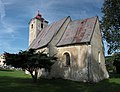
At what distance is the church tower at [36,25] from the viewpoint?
43938mm

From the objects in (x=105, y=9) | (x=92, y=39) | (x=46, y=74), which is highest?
(x=105, y=9)

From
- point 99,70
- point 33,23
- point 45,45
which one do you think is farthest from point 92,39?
point 33,23

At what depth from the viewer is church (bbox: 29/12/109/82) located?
29094 mm

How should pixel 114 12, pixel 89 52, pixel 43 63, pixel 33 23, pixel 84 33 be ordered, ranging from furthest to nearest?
pixel 33 23
pixel 114 12
pixel 84 33
pixel 89 52
pixel 43 63

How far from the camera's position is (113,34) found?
32719 mm

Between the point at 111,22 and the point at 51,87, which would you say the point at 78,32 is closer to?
the point at 111,22

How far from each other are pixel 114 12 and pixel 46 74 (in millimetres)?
14753

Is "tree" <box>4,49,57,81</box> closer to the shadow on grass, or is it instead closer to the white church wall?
the shadow on grass

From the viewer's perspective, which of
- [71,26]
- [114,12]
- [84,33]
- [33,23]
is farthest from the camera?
[33,23]

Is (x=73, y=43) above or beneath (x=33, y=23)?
beneath

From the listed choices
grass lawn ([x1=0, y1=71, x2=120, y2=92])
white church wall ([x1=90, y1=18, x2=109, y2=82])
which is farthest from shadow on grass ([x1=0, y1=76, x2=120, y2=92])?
white church wall ([x1=90, y1=18, x2=109, y2=82])

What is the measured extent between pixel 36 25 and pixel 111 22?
17319 millimetres

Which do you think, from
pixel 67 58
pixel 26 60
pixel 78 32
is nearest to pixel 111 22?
pixel 78 32

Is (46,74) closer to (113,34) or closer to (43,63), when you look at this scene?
(43,63)
